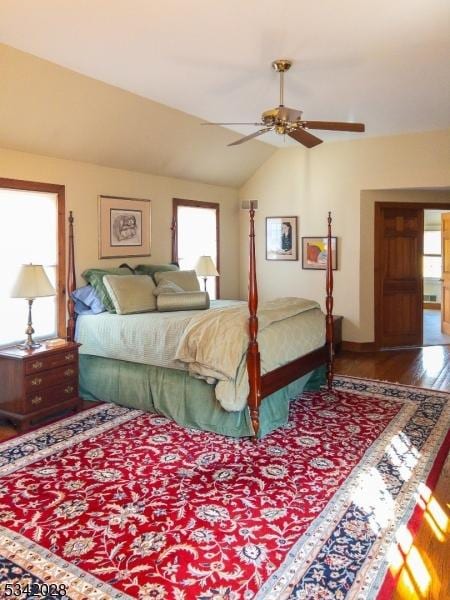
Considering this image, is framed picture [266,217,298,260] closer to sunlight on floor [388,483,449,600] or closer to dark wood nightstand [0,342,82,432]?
dark wood nightstand [0,342,82,432]

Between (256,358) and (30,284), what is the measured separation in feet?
6.47

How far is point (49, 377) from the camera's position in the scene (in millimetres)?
4238

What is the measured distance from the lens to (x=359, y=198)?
680 centimetres

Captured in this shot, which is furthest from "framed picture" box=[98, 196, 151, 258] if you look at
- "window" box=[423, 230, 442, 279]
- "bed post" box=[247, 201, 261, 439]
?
"window" box=[423, 230, 442, 279]

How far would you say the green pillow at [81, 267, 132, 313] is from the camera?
16.3ft

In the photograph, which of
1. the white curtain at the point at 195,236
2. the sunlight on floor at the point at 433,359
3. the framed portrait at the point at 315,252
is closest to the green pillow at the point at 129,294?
the white curtain at the point at 195,236

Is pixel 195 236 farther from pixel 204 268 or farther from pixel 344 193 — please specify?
pixel 344 193

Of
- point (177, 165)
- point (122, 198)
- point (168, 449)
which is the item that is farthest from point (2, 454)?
point (177, 165)

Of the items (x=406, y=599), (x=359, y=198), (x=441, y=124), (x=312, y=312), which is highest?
(x=441, y=124)

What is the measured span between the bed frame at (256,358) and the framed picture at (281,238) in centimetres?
252

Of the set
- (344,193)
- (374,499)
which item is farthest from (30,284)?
(344,193)

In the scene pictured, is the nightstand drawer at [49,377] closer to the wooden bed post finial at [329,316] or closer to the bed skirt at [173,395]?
the bed skirt at [173,395]

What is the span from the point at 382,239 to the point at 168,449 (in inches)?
183

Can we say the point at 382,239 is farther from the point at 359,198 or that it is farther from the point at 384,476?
the point at 384,476
